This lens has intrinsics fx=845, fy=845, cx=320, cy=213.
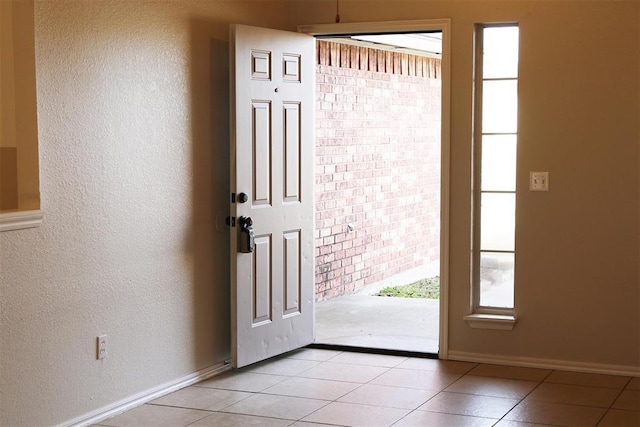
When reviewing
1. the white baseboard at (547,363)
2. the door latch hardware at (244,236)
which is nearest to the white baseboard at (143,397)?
the door latch hardware at (244,236)

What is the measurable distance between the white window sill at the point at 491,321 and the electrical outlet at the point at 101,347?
231cm

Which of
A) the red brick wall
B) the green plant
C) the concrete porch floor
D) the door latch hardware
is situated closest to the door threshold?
the concrete porch floor

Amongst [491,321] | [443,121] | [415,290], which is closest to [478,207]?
[443,121]

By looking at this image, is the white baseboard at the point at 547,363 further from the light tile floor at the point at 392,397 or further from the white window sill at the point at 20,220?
the white window sill at the point at 20,220

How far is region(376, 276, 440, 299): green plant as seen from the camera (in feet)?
26.1

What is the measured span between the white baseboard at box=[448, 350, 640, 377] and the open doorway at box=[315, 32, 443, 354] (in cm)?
32

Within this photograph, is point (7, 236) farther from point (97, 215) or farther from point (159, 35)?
point (159, 35)

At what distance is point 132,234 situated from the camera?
4.38 metres

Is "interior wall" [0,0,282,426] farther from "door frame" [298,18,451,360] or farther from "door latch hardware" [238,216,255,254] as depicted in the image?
"door frame" [298,18,451,360]

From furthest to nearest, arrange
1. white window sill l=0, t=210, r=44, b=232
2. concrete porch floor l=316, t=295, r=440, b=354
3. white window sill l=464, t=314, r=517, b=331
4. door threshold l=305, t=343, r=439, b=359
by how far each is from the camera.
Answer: concrete porch floor l=316, t=295, r=440, b=354, door threshold l=305, t=343, r=439, b=359, white window sill l=464, t=314, r=517, b=331, white window sill l=0, t=210, r=44, b=232

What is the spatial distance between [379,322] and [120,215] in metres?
2.85

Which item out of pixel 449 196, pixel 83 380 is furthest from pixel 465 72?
pixel 83 380

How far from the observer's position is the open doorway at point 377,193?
6.77 metres

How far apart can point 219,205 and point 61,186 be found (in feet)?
4.40
